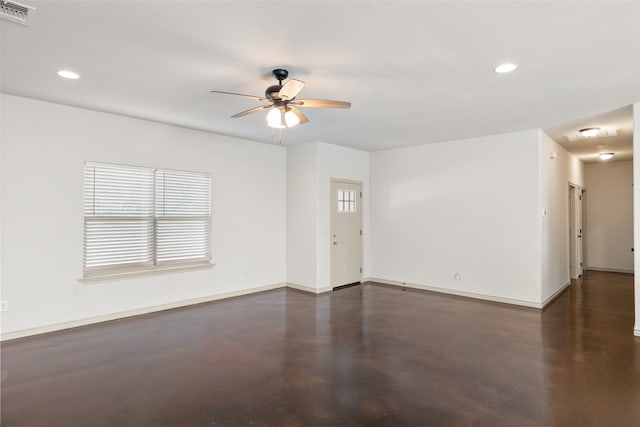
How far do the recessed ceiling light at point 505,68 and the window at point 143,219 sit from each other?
13.8 ft

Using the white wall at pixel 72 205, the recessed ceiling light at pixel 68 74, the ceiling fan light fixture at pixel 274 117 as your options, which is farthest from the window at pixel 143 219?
the ceiling fan light fixture at pixel 274 117

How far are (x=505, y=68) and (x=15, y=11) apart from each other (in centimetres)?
360

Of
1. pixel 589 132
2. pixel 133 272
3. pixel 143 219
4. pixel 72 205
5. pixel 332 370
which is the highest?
pixel 589 132

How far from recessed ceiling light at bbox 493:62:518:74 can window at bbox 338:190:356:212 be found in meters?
3.84

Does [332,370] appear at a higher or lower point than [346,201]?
lower

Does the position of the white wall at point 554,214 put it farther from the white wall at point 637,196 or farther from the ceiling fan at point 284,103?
the ceiling fan at point 284,103

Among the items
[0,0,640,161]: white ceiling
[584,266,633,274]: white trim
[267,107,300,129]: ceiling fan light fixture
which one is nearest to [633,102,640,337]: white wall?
[0,0,640,161]: white ceiling

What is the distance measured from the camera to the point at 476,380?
9.61 feet

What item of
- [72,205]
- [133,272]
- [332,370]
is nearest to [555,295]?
[332,370]

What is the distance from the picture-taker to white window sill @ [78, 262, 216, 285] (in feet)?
14.5

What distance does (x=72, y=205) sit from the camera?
4.28m

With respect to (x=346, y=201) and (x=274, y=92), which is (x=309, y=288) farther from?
(x=274, y=92)

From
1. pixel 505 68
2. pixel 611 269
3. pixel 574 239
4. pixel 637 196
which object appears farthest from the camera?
pixel 611 269

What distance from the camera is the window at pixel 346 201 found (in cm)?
670
